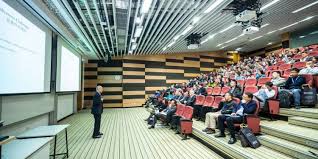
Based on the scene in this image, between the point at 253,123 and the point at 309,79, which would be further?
the point at 309,79

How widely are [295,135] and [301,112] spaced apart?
3.45 ft

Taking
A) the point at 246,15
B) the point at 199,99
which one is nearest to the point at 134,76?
the point at 199,99

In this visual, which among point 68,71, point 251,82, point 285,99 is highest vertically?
point 68,71

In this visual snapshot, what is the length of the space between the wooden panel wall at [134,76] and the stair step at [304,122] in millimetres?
10974

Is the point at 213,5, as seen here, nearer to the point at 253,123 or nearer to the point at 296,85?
the point at 296,85

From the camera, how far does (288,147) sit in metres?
3.07

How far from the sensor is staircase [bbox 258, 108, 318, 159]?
2.93 meters

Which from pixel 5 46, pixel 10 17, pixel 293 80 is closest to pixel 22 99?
pixel 5 46

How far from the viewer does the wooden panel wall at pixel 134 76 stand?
13.8 m

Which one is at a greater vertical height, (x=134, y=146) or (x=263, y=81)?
(x=263, y=81)

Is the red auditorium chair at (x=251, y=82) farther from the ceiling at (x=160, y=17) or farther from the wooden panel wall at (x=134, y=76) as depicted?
the wooden panel wall at (x=134, y=76)

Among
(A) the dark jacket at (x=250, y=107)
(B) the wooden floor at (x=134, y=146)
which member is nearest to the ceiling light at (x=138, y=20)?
(B) the wooden floor at (x=134, y=146)

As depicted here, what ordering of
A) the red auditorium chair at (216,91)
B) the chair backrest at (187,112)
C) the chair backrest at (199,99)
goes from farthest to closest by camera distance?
the red auditorium chair at (216,91)
the chair backrest at (199,99)
the chair backrest at (187,112)

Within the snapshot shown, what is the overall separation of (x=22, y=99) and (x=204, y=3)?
5.22 meters
